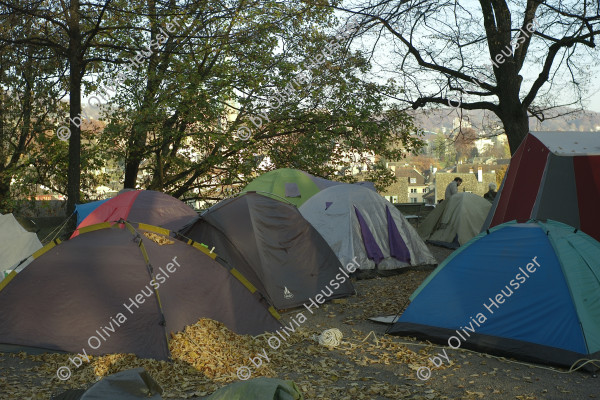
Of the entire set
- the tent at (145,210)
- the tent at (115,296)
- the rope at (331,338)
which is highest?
the tent at (145,210)

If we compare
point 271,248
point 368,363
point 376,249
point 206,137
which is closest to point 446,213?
point 376,249

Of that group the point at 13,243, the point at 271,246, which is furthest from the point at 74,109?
the point at 271,246

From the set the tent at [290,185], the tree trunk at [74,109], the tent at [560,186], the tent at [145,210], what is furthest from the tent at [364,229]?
the tree trunk at [74,109]

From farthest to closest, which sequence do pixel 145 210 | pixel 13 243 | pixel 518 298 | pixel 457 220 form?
pixel 457 220 → pixel 145 210 → pixel 13 243 → pixel 518 298

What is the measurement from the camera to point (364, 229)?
10594mm

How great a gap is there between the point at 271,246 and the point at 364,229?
2.48 metres

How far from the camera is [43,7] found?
12.4 metres

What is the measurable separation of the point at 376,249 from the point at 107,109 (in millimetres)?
9458

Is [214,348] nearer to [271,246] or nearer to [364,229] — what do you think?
[271,246]

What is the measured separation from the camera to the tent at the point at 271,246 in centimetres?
842

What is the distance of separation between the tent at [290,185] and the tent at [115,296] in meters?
6.53

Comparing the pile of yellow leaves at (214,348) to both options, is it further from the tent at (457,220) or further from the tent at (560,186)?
the tent at (457,220)

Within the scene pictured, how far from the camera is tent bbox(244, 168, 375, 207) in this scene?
43.9ft

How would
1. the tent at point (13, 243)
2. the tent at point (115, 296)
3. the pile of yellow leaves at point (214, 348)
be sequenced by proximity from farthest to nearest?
the tent at point (13, 243)
the tent at point (115, 296)
the pile of yellow leaves at point (214, 348)
